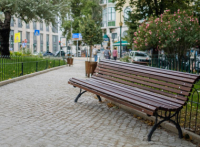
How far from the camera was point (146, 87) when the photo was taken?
21.6ft

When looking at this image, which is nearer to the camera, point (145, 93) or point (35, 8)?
point (145, 93)

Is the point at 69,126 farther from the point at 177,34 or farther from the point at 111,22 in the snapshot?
the point at 111,22

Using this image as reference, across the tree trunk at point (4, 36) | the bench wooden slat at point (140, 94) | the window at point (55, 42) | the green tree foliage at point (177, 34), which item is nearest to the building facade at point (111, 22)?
the window at point (55, 42)

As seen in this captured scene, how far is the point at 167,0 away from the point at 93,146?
23328mm

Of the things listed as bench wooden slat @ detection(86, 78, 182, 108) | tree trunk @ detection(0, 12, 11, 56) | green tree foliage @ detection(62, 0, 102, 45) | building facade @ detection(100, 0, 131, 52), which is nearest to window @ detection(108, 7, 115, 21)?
building facade @ detection(100, 0, 131, 52)

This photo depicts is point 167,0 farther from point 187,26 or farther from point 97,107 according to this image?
point 97,107

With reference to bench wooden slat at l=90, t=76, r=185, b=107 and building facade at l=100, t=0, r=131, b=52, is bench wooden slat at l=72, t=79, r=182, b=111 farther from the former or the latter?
building facade at l=100, t=0, r=131, b=52

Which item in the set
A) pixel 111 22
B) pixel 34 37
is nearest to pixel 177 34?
pixel 111 22

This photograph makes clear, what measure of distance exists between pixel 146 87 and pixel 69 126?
1.94 metres

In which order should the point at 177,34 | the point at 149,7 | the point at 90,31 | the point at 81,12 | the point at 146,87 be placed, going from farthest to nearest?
the point at 81,12 → the point at 149,7 → the point at 90,31 → the point at 177,34 → the point at 146,87

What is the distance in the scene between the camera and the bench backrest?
548cm

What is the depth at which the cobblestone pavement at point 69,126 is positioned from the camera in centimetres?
484

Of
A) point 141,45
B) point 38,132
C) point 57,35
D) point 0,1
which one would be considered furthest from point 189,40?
point 57,35

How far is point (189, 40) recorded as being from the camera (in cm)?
1680
